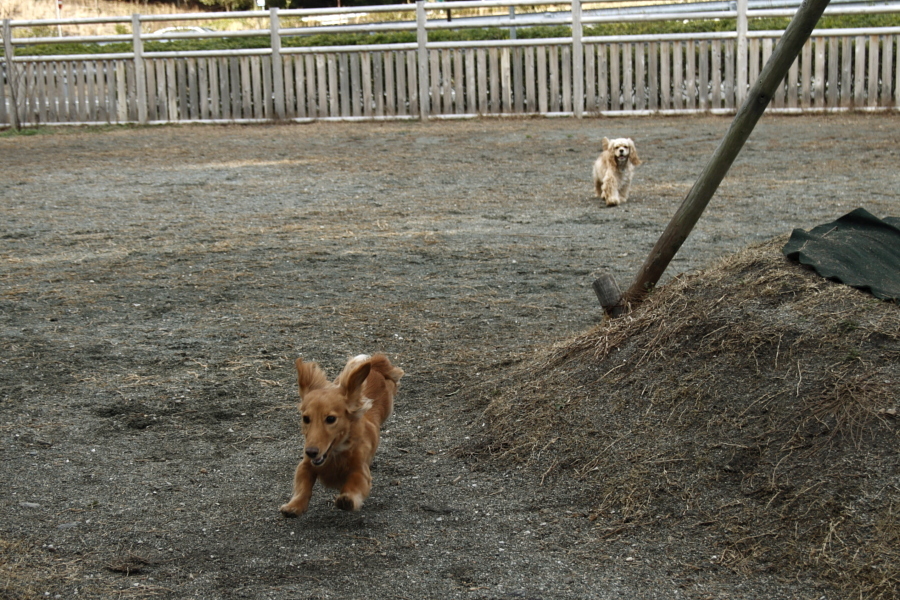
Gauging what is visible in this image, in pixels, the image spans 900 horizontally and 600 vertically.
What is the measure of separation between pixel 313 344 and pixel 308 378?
1.97m

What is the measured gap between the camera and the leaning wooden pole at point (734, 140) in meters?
4.23

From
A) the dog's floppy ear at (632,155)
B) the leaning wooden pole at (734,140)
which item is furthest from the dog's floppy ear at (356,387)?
the dog's floppy ear at (632,155)

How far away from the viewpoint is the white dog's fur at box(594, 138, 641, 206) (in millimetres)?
9891

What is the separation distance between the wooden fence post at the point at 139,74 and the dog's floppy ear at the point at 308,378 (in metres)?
16.1

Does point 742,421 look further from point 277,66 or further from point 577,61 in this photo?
point 277,66

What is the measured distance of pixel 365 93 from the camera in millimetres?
17609

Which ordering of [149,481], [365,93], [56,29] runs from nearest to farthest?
[149,481], [365,93], [56,29]

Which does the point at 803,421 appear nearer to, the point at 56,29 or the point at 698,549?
the point at 698,549

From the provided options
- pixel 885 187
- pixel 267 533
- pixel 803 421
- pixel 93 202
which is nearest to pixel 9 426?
pixel 267 533

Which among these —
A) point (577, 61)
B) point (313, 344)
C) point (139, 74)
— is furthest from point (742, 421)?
point (139, 74)

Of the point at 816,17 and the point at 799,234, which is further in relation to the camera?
the point at 799,234

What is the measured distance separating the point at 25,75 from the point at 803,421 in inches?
704

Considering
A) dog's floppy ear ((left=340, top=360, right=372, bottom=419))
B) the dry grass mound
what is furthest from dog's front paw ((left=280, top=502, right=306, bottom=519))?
the dry grass mound

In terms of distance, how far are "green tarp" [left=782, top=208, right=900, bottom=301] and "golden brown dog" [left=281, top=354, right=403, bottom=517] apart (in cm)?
212
